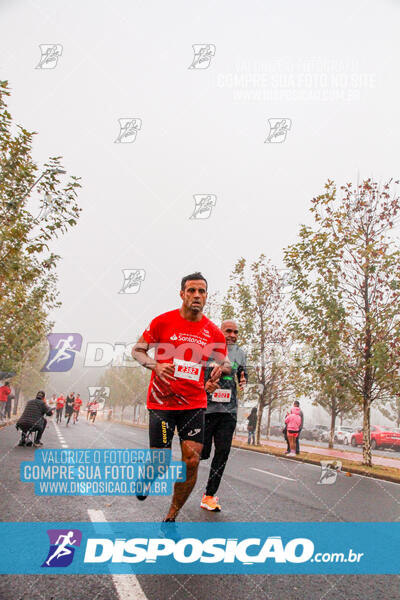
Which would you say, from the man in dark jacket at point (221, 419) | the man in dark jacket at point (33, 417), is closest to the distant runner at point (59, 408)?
the man in dark jacket at point (33, 417)

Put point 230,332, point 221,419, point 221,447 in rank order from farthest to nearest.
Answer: point 230,332
point 221,419
point 221,447

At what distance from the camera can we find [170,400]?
157 inches

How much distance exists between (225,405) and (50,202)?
638 centimetres

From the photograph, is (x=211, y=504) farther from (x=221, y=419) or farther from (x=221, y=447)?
(x=221, y=419)

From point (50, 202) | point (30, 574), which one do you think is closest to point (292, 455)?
point (50, 202)

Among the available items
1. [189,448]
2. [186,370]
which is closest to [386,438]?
[189,448]

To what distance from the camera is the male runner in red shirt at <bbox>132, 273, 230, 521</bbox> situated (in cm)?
389

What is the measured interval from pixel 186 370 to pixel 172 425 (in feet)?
1.57

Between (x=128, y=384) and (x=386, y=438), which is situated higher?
(x=128, y=384)

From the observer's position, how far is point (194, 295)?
4176mm

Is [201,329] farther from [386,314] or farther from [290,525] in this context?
[386,314]

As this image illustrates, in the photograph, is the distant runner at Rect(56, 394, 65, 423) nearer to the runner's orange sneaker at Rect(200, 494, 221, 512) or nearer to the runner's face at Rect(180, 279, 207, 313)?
the runner's orange sneaker at Rect(200, 494, 221, 512)

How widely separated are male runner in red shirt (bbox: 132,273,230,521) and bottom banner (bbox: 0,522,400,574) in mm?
334

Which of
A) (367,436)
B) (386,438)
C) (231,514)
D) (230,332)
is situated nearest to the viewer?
(231,514)
